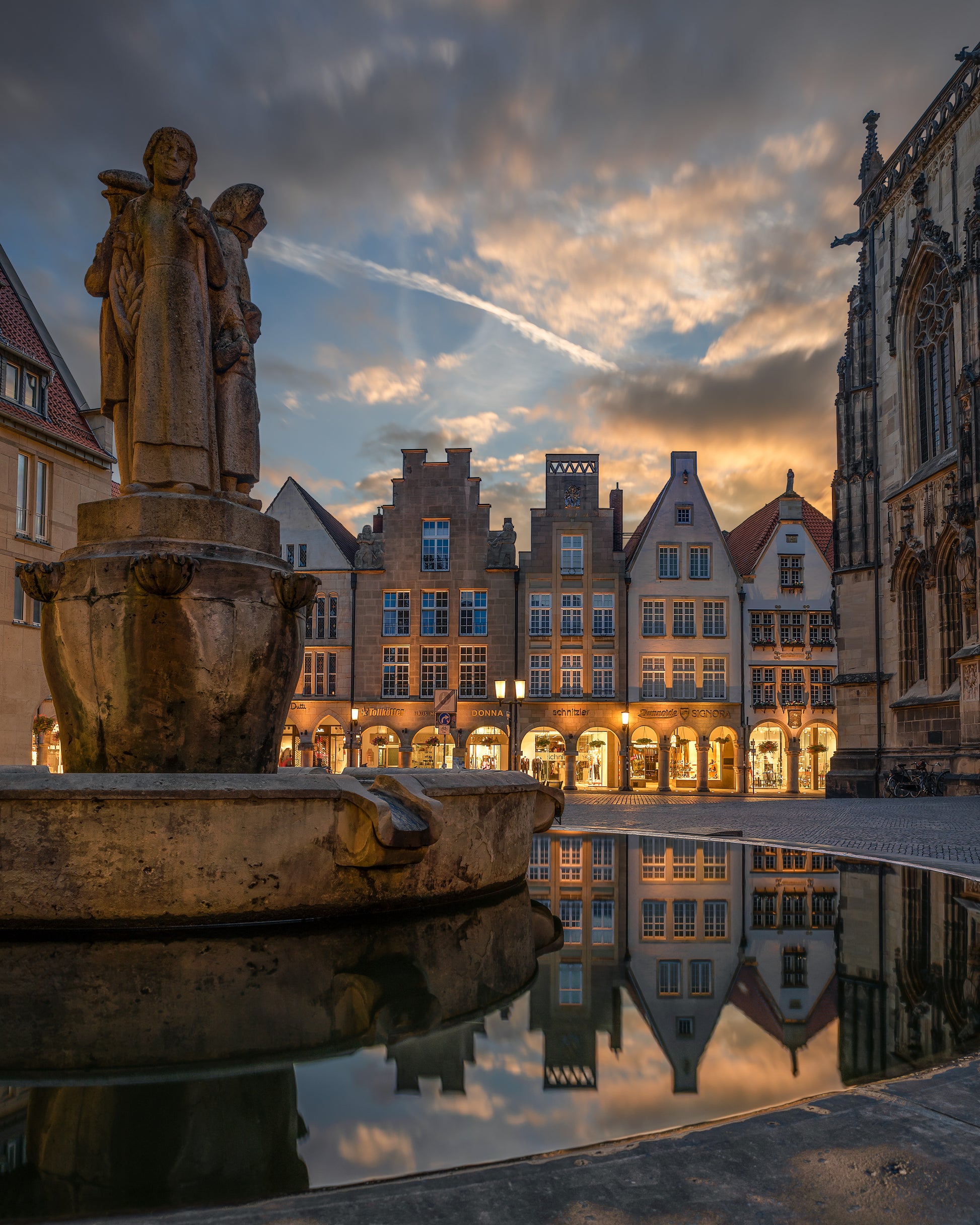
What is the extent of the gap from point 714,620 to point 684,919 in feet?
125

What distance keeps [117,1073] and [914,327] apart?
112 ft

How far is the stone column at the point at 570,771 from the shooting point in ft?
130

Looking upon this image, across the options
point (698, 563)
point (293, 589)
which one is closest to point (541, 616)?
point (698, 563)

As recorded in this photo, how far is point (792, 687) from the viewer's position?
42.8 meters

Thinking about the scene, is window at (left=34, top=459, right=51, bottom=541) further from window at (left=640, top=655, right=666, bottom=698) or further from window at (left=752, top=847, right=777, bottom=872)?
window at (left=640, top=655, right=666, bottom=698)

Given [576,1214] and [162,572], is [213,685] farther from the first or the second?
[576,1214]

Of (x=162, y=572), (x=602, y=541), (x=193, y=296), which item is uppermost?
(x=602, y=541)

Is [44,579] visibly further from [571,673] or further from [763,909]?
[571,673]

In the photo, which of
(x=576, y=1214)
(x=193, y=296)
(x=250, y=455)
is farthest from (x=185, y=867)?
(x=193, y=296)

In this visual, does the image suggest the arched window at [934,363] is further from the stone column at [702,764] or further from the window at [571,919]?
the window at [571,919]

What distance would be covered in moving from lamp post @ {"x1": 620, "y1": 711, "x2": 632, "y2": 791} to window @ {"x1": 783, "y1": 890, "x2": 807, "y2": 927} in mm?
34248

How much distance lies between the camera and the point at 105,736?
19.0 ft

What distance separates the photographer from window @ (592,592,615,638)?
4253 cm

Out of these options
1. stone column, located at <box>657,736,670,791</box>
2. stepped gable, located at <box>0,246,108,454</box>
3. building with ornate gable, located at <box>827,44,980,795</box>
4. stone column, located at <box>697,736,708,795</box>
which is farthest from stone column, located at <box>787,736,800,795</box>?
stepped gable, located at <box>0,246,108,454</box>
